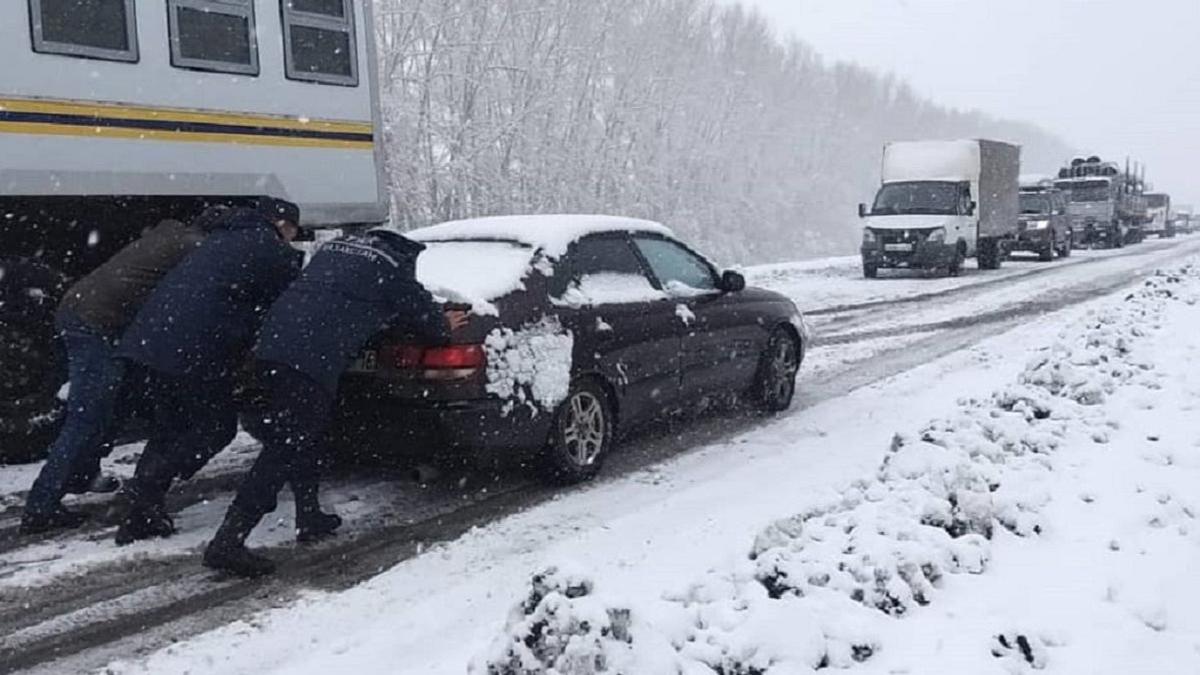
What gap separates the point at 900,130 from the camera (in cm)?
8556

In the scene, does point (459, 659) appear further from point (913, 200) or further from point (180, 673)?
point (913, 200)

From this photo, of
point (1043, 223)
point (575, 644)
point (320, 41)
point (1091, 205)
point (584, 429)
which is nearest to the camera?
point (575, 644)

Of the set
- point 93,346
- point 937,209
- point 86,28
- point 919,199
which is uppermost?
point 86,28

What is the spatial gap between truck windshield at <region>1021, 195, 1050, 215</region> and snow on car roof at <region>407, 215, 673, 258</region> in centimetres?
2585

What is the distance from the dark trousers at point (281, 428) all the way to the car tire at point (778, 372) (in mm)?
4077

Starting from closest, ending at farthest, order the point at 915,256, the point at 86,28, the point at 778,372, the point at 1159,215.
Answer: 1. the point at 86,28
2. the point at 778,372
3. the point at 915,256
4. the point at 1159,215

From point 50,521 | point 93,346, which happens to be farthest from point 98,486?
point 93,346

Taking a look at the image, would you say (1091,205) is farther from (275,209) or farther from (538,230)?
(275,209)

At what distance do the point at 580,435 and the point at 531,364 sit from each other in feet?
2.17

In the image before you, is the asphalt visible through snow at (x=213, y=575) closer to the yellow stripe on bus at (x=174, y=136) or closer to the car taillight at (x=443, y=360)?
the car taillight at (x=443, y=360)

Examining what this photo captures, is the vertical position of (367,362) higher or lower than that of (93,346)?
lower

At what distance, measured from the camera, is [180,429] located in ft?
16.3

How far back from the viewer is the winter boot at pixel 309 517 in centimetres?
489

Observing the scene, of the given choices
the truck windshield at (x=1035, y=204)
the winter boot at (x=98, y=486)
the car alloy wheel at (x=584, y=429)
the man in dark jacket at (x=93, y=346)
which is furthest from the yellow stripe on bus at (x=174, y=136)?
the truck windshield at (x=1035, y=204)
